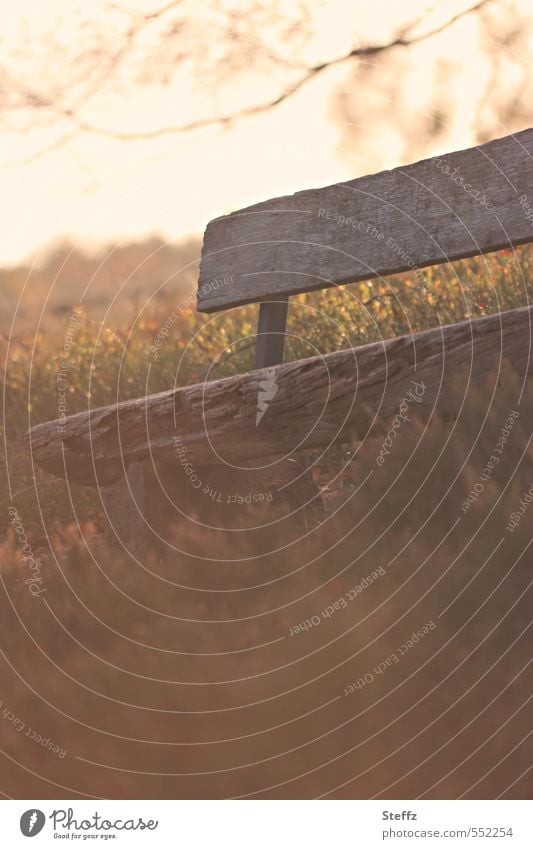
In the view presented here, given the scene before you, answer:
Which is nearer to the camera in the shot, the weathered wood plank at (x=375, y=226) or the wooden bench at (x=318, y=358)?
the wooden bench at (x=318, y=358)

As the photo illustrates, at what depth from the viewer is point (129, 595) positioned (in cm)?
317

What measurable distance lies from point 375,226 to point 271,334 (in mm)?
590

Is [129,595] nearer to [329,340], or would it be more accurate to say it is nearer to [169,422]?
[169,422]

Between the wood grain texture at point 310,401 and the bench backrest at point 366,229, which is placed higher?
the bench backrest at point 366,229

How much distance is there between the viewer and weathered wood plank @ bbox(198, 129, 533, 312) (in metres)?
3.11

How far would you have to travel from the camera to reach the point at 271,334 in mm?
3750

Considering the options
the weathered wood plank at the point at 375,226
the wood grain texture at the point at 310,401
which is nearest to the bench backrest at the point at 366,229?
the weathered wood plank at the point at 375,226

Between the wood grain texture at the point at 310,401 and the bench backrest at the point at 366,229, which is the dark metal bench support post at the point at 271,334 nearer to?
the bench backrest at the point at 366,229

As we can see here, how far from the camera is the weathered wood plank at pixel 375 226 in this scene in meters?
3.11

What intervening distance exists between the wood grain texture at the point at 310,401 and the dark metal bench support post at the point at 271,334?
1.35 ft

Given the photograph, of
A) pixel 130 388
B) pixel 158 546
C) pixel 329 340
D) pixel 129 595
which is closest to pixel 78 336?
pixel 130 388

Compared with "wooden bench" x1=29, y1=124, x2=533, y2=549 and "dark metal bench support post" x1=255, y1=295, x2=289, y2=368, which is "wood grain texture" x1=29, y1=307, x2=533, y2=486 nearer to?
"wooden bench" x1=29, y1=124, x2=533, y2=549

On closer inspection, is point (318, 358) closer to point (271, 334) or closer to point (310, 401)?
point (310, 401)

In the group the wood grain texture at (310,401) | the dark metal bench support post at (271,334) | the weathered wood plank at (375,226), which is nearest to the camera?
the wood grain texture at (310,401)
